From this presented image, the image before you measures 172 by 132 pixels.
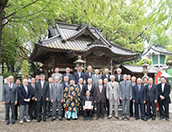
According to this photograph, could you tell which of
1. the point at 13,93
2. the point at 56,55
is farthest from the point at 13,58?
the point at 13,93

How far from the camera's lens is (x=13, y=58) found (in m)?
17.2

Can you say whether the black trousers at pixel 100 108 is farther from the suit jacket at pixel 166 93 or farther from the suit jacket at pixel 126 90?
the suit jacket at pixel 166 93

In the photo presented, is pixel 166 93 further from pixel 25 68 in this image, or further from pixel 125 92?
pixel 25 68

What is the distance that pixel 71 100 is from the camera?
5.79m

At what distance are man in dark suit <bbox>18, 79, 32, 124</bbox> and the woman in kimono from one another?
1404 millimetres

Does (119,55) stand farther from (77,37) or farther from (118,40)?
(118,40)

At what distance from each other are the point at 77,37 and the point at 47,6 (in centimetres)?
423

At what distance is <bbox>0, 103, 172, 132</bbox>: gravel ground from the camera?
4.64 metres

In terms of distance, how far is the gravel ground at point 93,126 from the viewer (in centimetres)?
464

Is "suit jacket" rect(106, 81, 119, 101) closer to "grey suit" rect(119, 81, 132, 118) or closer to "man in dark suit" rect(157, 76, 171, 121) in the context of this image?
"grey suit" rect(119, 81, 132, 118)

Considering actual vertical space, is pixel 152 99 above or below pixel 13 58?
below

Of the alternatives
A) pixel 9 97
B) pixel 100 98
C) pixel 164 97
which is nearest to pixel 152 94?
pixel 164 97

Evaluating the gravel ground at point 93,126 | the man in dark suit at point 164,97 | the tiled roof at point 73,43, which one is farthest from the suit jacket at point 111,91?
the tiled roof at point 73,43

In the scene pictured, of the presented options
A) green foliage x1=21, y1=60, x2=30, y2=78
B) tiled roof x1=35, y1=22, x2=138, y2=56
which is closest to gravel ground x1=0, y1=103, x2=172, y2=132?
tiled roof x1=35, y1=22, x2=138, y2=56
